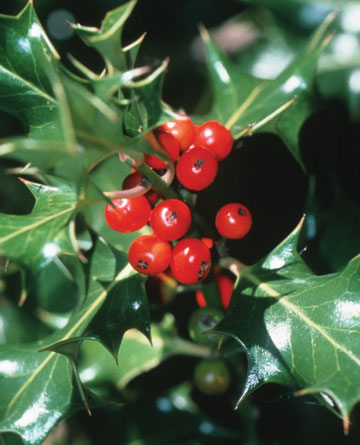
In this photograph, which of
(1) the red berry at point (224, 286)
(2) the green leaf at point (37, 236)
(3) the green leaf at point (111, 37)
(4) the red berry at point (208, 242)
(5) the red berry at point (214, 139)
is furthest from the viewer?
(1) the red berry at point (224, 286)

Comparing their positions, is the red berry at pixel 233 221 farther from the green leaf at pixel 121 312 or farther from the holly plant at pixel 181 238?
the green leaf at pixel 121 312

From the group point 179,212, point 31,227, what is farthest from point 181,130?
point 31,227

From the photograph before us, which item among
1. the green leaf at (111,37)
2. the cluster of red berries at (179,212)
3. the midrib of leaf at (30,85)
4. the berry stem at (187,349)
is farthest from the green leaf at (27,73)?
the berry stem at (187,349)

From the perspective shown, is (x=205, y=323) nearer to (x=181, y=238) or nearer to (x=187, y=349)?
(x=181, y=238)

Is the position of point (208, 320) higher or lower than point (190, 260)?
lower

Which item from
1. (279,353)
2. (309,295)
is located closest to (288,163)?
(309,295)

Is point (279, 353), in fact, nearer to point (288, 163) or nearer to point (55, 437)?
point (288, 163)

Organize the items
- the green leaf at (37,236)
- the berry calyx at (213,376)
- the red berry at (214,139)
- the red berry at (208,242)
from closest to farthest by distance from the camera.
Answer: the green leaf at (37,236) → the red berry at (214,139) → the red berry at (208,242) → the berry calyx at (213,376)

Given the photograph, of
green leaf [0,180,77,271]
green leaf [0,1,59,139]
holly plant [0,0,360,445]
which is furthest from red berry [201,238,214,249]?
green leaf [0,1,59,139]
